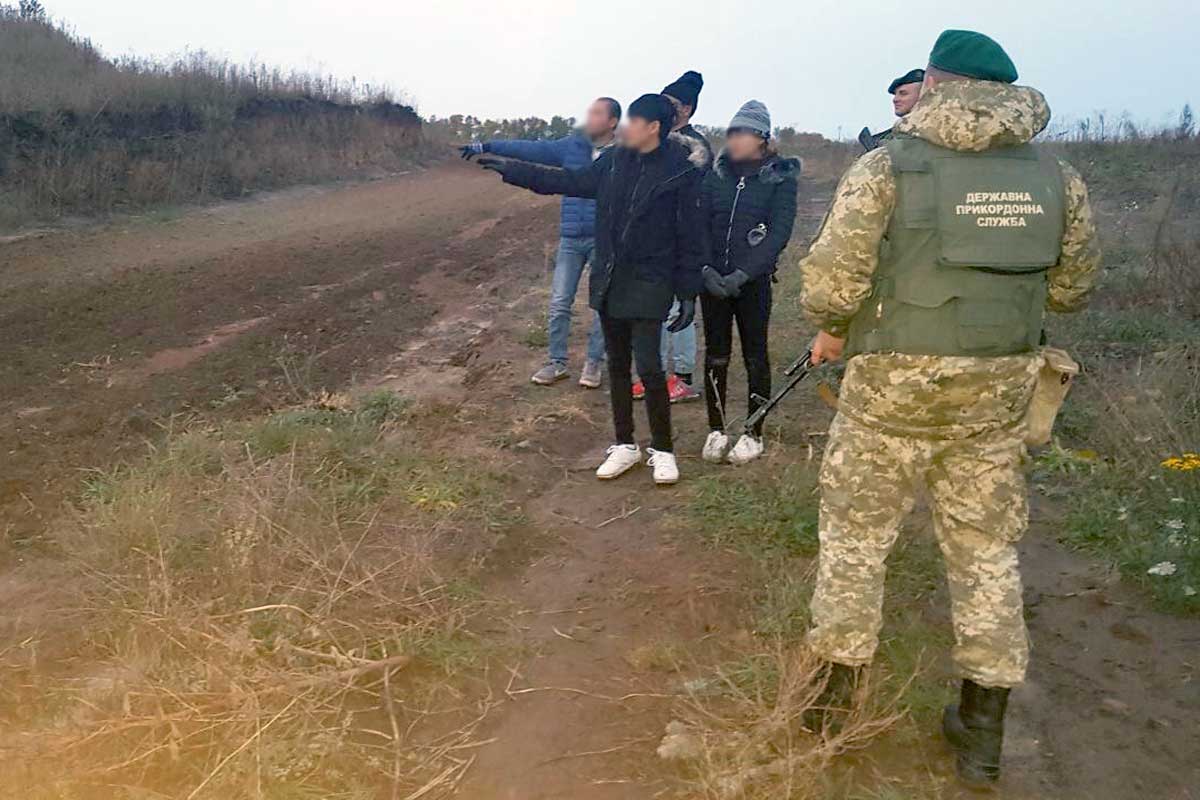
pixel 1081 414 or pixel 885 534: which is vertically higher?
pixel 885 534

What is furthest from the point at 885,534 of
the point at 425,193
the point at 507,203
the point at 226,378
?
the point at 425,193

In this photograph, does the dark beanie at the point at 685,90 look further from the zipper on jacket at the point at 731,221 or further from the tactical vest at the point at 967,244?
the tactical vest at the point at 967,244

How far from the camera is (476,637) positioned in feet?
11.2

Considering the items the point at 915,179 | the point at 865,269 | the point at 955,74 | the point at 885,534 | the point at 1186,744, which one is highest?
the point at 955,74

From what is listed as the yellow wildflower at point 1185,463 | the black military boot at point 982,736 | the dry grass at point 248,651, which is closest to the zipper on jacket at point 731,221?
the dry grass at point 248,651

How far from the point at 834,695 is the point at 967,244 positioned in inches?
49.8

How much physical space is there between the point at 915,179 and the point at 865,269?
0.83 feet

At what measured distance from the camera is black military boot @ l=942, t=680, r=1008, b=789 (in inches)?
107

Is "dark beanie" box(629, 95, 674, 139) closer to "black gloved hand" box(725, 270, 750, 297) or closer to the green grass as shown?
"black gloved hand" box(725, 270, 750, 297)

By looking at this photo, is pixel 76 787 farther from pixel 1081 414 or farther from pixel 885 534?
pixel 1081 414

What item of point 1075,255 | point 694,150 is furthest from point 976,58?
point 694,150

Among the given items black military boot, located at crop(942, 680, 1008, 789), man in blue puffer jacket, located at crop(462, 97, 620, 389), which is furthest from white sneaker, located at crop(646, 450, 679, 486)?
black military boot, located at crop(942, 680, 1008, 789)

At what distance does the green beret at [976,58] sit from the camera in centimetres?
258

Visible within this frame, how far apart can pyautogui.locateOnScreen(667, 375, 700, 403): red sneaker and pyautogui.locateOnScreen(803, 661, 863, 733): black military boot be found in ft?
11.1
